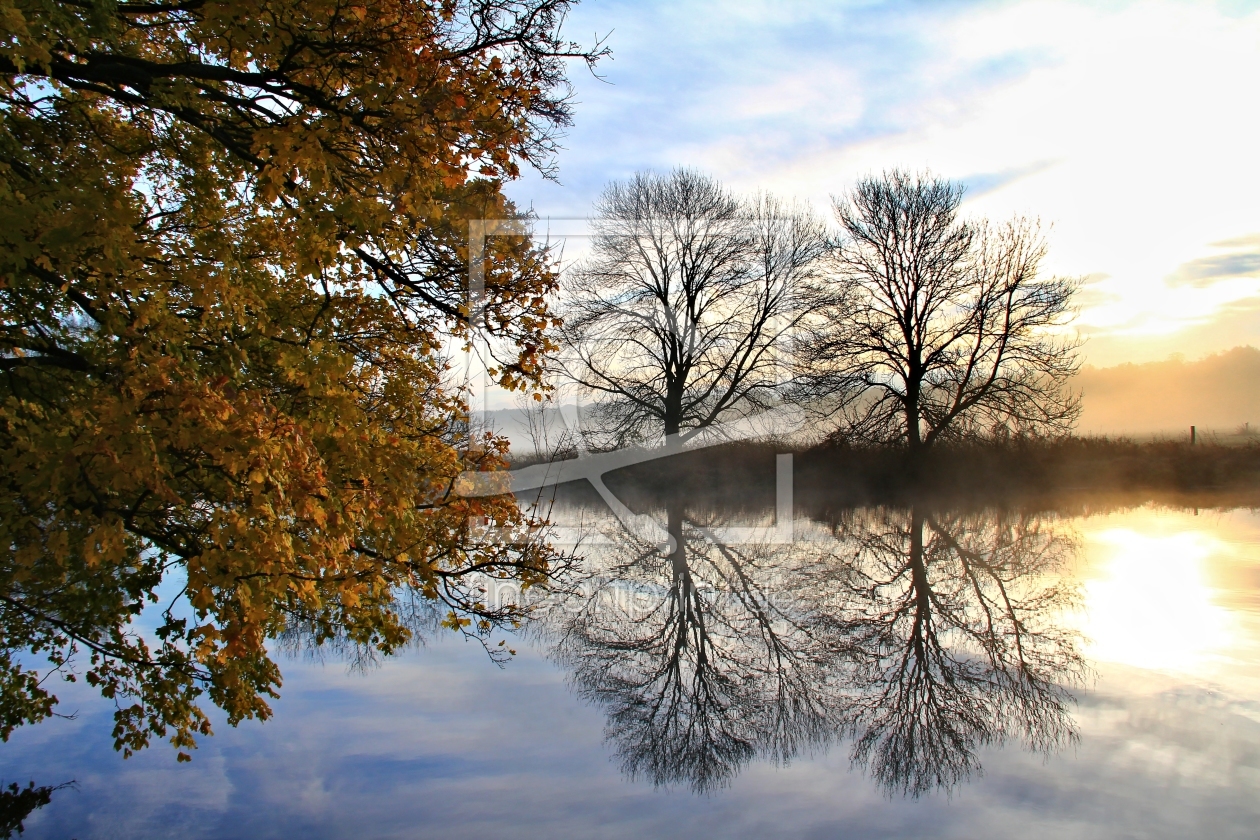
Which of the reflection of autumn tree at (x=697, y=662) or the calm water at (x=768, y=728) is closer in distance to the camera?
the calm water at (x=768, y=728)

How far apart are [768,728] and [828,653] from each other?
247 centimetres

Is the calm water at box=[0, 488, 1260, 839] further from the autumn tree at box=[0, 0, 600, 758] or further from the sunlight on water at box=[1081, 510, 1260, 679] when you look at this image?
the autumn tree at box=[0, 0, 600, 758]

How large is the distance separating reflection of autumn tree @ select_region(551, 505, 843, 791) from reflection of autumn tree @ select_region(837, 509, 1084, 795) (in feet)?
2.00

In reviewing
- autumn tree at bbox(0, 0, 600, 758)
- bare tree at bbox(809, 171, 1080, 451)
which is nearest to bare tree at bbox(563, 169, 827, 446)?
bare tree at bbox(809, 171, 1080, 451)

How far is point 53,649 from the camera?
20.9 feet

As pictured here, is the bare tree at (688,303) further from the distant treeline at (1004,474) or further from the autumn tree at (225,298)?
the autumn tree at (225,298)

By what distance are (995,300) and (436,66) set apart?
944 inches

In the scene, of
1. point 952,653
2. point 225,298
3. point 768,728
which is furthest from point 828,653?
point 225,298

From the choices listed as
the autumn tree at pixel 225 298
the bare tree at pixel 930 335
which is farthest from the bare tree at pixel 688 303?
the autumn tree at pixel 225 298

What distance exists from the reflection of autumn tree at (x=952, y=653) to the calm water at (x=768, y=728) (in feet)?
0.15

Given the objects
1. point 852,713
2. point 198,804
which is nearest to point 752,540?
point 852,713

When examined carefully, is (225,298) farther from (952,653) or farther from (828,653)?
(952,653)

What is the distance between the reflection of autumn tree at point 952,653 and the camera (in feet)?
23.2

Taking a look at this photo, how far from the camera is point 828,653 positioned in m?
9.94
